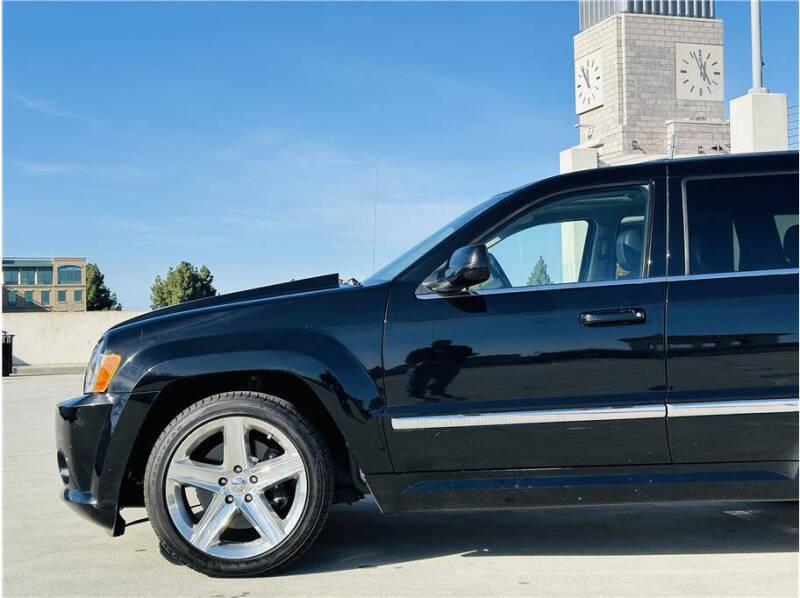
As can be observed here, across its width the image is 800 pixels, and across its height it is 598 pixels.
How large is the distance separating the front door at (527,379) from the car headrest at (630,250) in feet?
0.48

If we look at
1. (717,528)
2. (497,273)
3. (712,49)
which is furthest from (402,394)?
(712,49)

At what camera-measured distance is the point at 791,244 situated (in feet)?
14.3

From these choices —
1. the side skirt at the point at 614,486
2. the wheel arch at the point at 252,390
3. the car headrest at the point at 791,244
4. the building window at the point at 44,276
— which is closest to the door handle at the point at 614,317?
the side skirt at the point at 614,486

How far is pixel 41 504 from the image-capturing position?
6.06m

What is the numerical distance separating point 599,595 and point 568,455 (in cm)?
61

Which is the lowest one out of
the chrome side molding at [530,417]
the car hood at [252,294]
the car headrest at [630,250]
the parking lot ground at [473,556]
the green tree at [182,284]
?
the parking lot ground at [473,556]

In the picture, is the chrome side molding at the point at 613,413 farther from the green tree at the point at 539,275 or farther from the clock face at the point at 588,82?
the clock face at the point at 588,82

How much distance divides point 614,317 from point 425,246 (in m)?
0.99

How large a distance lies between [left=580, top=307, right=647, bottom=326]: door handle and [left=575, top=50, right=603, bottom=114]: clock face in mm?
55997

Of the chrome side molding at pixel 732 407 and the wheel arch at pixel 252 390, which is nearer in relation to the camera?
the chrome side molding at pixel 732 407

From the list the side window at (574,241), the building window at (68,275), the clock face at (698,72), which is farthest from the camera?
the building window at (68,275)

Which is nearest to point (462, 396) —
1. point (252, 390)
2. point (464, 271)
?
point (464, 271)

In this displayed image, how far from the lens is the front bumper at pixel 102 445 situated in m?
4.21

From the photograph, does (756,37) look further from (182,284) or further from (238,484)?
(182,284)
